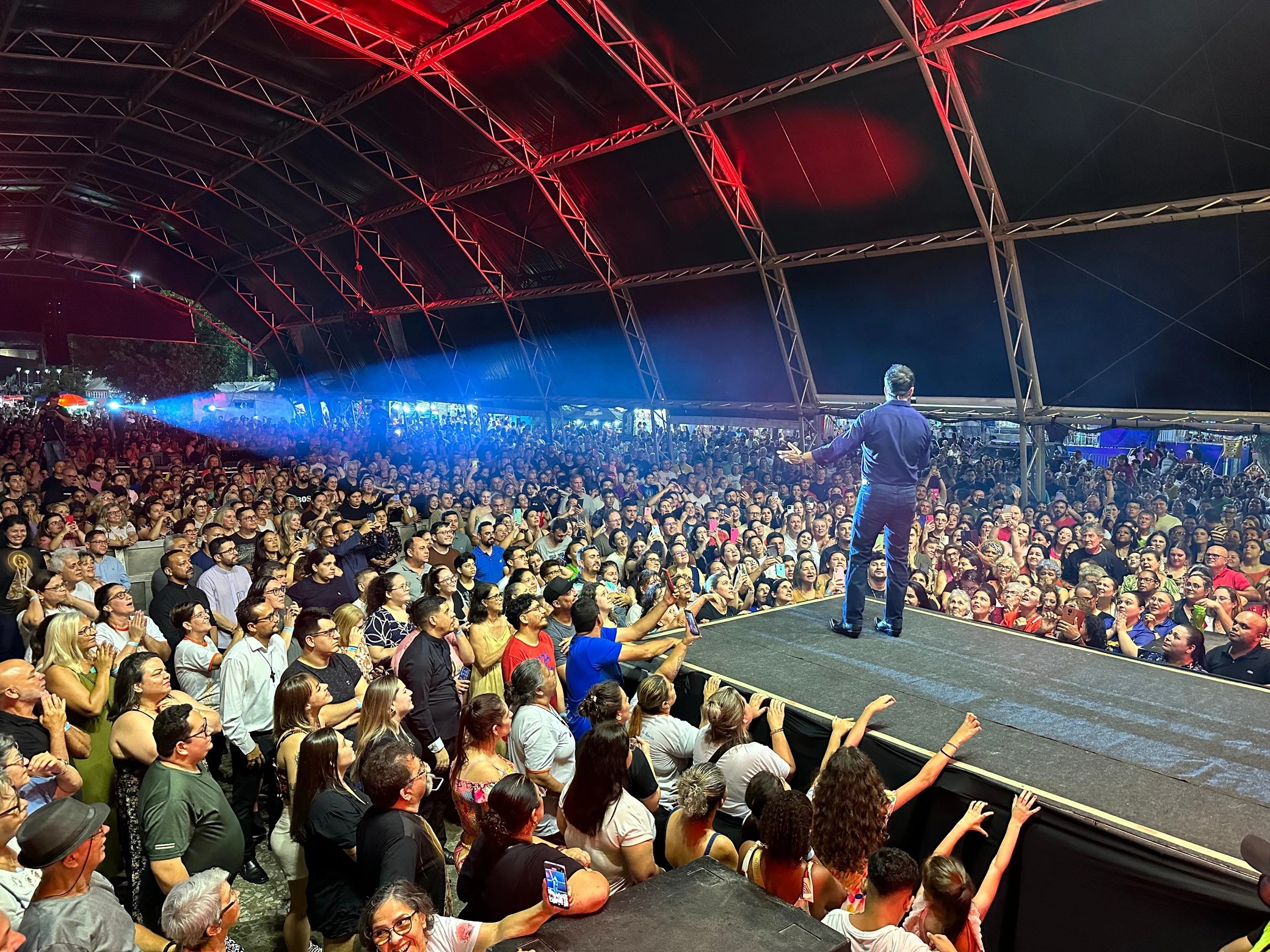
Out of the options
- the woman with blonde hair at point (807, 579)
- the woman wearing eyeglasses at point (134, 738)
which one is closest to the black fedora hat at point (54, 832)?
the woman wearing eyeglasses at point (134, 738)

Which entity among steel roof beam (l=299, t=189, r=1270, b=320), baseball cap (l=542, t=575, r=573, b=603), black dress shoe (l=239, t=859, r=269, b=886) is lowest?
black dress shoe (l=239, t=859, r=269, b=886)

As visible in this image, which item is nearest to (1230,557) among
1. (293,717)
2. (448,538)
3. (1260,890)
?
(1260,890)

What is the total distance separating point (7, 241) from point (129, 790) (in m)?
31.2

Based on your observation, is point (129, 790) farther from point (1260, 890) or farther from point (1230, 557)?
point (1230, 557)

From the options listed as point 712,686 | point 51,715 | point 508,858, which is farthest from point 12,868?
point 712,686

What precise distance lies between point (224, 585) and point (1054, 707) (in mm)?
5756

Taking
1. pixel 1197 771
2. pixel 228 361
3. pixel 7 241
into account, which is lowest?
pixel 1197 771

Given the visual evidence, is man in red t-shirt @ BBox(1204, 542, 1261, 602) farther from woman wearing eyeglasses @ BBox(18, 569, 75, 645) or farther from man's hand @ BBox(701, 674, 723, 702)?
woman wearing eyeglasses @ BBox(18, 569, 75, 645)

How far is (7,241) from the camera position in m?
27.1

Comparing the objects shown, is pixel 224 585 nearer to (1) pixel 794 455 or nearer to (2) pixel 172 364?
(1) pixel 794 455

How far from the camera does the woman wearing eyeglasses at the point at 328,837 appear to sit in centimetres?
298

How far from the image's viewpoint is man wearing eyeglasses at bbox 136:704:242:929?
306 centimetres

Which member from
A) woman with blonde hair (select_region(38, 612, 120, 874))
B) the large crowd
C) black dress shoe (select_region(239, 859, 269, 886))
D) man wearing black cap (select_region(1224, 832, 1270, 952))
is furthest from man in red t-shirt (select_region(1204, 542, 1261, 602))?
woman with blonde hair (select_region(38, 612, 120, 874))

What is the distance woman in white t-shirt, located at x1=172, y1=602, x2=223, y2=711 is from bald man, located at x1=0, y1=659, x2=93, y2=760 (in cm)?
101
